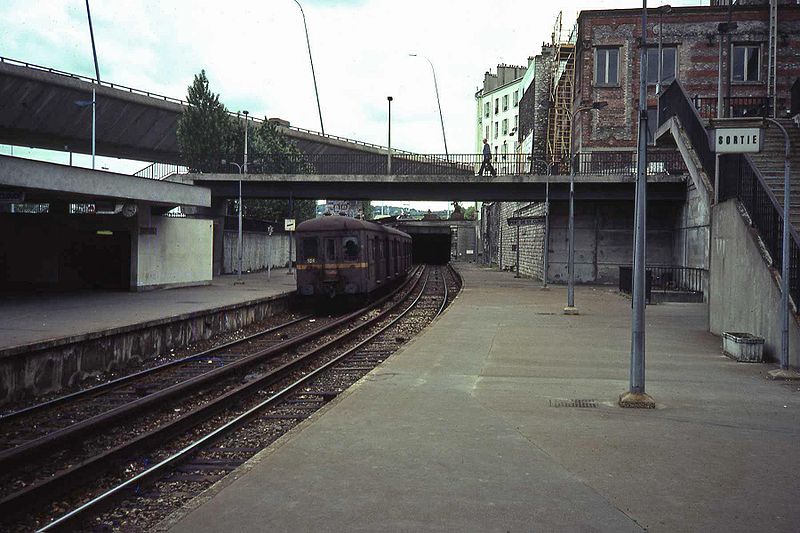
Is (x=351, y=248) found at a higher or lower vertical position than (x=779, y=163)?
lower

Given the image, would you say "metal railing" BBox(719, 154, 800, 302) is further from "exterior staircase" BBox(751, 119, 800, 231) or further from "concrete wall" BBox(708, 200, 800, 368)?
"exterior staircase" BBox(751, 119, 800, 231)

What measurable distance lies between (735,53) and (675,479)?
36.6 meters

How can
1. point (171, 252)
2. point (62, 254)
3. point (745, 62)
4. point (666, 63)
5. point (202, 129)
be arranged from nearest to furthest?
point (62, 254)
point (171, 252)
point (745, 62)
point (666, 63)
point (202, 129)

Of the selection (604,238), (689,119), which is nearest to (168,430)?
(689,119)

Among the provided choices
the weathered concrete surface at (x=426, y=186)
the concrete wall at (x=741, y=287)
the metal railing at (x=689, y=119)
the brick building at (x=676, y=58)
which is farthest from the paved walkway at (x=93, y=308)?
the brick building at (x=676, y=58)

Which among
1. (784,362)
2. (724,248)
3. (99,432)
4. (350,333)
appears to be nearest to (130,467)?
(99,432)

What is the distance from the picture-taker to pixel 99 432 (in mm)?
8680

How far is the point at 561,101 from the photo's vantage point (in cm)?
4362

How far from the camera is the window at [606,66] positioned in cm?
3795

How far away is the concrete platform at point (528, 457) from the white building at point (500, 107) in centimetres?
6592

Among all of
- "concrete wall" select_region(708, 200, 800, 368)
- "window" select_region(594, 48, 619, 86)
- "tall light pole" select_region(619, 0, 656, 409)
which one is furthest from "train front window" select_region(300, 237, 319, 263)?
"window" select_region(594, 48, 619, 86)

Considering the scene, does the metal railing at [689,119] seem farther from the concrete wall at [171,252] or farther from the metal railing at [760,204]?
the concrete wall at [171,252]

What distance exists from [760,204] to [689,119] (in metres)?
6.24

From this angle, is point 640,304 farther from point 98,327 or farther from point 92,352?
point 98,327
